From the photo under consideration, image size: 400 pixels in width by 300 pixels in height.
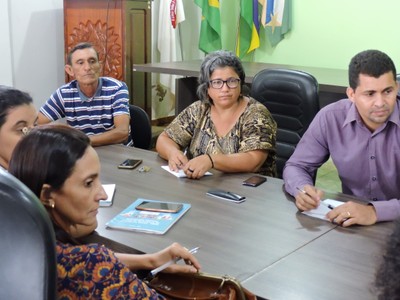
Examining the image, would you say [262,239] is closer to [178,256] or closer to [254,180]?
[178,256]

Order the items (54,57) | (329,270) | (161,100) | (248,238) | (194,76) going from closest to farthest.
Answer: (329,270) → (248,238) → (194,76) → (54,57) → (161,100)

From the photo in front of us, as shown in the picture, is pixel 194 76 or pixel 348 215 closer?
pixel 348 215

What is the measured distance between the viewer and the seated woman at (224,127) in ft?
Result: 7.62

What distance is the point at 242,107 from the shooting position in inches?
99.0

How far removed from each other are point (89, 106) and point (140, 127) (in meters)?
0.33

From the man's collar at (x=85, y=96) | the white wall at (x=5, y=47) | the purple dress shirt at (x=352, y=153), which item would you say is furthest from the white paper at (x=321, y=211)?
the white wall at (x=5, y=47)

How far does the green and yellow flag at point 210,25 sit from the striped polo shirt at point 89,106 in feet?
8.66

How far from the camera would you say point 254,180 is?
2113 millimetres

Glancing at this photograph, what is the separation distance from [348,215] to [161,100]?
4.35 meters

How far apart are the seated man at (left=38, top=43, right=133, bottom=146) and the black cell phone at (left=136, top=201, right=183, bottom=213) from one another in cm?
123

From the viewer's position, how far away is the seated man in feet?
10.0

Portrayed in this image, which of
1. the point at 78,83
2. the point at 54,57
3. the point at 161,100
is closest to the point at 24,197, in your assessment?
the point at 78,83

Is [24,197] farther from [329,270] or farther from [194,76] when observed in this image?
[194,76]

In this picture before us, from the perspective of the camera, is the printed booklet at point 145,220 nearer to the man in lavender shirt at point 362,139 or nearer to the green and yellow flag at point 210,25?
the man in lavender shirt at point 362,139
